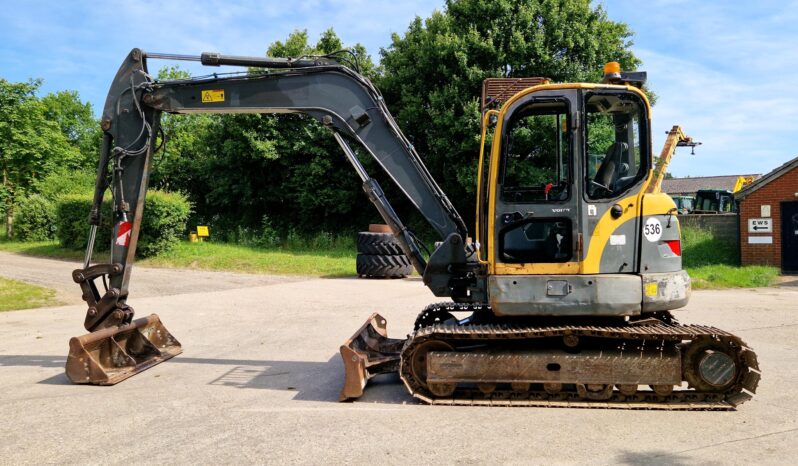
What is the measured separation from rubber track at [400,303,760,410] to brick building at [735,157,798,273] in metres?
16.7

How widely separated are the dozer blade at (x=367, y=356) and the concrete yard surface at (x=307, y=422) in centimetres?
17

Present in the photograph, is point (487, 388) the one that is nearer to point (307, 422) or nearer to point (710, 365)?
point (307, 422)

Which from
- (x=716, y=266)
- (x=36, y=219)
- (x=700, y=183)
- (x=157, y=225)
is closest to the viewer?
(x=716, y=266)

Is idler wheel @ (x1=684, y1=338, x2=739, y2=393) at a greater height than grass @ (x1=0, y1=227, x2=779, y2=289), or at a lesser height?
lesser

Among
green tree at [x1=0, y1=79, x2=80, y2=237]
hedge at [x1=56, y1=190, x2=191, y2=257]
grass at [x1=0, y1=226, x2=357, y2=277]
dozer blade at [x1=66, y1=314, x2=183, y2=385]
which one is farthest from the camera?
green tree at [x1=0, y1=79, x2=80, y2=237]

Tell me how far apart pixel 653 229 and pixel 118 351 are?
6277mm

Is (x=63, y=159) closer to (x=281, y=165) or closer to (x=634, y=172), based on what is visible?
(x=281, y=165)

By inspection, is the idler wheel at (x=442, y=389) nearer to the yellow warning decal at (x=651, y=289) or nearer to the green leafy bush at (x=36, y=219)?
the yellow warning decal at (x=651, y=289)

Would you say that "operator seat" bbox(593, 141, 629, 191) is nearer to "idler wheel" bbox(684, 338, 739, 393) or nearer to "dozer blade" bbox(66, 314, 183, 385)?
"idler wheel" bbox(684, 338, 739, 393)

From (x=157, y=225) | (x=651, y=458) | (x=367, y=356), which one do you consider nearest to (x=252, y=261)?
(x=157, y=225)

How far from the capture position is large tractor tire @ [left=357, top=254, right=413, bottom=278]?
60.1ft

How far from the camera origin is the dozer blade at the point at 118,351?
6625 millimetres

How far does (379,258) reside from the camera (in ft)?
60.2

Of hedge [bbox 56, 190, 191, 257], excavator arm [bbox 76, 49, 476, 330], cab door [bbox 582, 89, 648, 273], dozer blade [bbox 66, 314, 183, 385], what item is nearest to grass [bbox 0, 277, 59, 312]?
hedge [bbox 56, 190, 191, 257]
